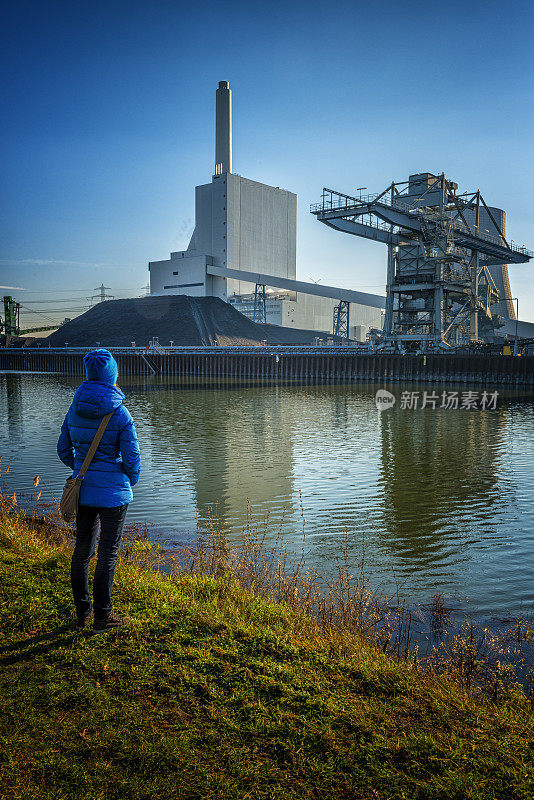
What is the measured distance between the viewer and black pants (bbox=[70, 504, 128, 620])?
4.50 metres

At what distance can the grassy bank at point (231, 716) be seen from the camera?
115 inches

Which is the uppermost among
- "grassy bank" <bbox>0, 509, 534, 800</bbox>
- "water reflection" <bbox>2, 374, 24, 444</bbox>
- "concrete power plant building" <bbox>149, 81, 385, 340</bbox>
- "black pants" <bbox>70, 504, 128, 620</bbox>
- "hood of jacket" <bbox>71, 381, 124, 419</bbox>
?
"concrete power plant building" <bbox>149, 81, 385, 340</bbox>

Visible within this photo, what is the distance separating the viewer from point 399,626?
595cm

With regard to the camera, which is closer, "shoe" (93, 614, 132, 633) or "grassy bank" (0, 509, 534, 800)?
"grassy bank" (0, 509, 534, 800)

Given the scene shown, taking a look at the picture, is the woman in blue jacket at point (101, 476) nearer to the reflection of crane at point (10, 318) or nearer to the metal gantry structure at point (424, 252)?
the metal gantry structure at point (424, 252)

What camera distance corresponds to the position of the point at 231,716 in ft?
11.3

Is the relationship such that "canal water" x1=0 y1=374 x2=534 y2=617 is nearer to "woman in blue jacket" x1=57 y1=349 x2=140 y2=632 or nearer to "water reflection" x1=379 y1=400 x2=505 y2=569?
"water reflection" x1=379 y1=400 x2=505 y2=569

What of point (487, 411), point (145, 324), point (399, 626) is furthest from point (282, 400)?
point (145, 324)

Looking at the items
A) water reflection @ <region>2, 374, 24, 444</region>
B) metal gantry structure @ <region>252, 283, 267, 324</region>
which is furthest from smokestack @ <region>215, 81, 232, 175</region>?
water reflection @ <region>2, 374, 24, 444</region>

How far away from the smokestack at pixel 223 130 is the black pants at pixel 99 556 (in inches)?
4030

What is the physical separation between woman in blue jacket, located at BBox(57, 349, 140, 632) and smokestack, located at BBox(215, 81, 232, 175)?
102073 mm

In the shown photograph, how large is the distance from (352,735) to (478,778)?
27.1 inches

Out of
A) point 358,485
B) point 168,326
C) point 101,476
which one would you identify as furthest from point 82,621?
point 168,326

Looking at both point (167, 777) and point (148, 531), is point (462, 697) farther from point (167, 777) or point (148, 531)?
point (148, 531)
